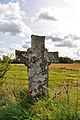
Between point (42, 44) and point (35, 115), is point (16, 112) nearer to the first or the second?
point (35, 115)

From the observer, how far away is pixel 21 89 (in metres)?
12.1

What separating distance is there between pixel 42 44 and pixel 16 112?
121 inches

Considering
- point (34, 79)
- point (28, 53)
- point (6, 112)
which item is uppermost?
point (28, 53)

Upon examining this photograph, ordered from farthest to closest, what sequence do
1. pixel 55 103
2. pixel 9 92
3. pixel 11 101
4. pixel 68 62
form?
pixel 68 62
pixel 9 92
pixel 11 101
pixel 55 103

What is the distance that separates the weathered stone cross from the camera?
1159 centimetres

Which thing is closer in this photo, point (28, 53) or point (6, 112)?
point (6, 112)

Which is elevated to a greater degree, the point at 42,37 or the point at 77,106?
the point at 42,37

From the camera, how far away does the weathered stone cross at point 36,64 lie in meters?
11.6

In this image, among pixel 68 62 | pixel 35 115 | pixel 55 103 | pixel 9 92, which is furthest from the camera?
pixel 68 62

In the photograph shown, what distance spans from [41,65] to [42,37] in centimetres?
92

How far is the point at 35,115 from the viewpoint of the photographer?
906cm

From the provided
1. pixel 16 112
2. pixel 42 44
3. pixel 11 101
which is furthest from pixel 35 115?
pixel 42 44

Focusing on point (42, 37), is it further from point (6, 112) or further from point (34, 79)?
point (6, 112)

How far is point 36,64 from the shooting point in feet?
38.4
